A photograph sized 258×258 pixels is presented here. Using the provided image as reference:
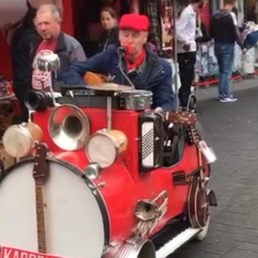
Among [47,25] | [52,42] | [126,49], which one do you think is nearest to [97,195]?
[126,49]

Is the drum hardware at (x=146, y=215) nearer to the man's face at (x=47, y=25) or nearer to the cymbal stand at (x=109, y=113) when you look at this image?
the cymbal stand at (x=109, y=113)

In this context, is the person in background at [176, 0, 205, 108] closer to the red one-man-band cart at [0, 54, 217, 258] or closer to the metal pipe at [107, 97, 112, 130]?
the red one-man-band cart at [0, 54, 217, 258]

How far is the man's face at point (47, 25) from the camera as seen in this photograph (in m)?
5.26

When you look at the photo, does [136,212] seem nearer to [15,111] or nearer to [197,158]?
[197,158]

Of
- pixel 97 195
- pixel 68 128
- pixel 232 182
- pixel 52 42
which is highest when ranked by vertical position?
pixel 52 42

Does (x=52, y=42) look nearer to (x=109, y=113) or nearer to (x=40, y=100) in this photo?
(x=40, y=100)

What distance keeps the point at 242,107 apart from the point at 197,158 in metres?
6.42

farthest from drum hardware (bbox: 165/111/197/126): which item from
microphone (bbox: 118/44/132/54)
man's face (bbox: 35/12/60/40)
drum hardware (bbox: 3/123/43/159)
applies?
man's face (bbox: 35/12/60/40)

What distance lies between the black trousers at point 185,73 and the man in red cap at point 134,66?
18.2 ft

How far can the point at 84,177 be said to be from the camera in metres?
3.43

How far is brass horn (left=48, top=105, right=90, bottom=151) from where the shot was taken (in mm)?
3658

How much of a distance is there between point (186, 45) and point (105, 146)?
6500mm

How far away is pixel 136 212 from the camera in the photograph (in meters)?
3.73

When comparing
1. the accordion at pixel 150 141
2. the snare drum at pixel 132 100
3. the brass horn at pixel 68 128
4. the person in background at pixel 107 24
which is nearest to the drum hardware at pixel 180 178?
the accordion at pixel 150 141
